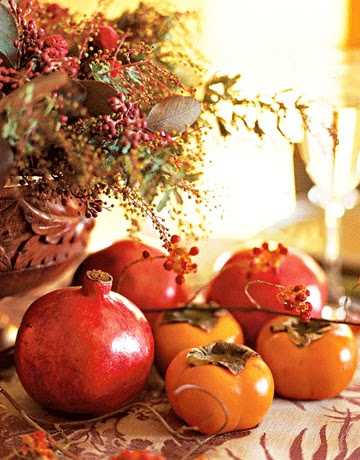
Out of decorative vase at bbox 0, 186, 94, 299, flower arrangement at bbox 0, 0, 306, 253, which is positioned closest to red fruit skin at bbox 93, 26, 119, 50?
flower arrangement at bbox 0, 0, 306, 253

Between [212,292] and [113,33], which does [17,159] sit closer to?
[113,33]

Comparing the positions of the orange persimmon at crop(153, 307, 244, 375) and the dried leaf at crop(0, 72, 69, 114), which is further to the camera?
the orange persimmon at crop(153, 307, 244, 375)

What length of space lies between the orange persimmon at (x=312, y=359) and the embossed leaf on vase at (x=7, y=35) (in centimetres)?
36

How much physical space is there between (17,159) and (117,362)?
0.20 metres

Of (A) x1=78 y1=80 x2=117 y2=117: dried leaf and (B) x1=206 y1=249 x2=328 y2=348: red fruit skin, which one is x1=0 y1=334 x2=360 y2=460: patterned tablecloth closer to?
(B) x1=206 y1=249 x2=328 y2=348: red fruit skin

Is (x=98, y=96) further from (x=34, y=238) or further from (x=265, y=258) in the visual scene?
(x=265, y=258)

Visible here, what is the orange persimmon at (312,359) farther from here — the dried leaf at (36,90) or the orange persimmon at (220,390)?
the dried leaf at (36,90)

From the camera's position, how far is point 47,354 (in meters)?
0.64

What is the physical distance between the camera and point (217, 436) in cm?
64

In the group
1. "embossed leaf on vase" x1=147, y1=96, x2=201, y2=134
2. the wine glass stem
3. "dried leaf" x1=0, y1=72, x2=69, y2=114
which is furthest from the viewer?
the wine glass stem

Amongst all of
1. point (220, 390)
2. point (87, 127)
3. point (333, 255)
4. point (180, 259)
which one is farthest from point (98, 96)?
point (333, 255)

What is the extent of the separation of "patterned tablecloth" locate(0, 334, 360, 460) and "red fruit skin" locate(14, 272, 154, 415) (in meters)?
0.02

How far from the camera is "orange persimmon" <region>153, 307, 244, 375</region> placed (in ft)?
2.40

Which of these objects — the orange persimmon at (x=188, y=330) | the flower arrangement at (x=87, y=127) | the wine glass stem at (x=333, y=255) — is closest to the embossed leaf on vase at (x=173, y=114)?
the flower arrangement at (x=87, y=127)
